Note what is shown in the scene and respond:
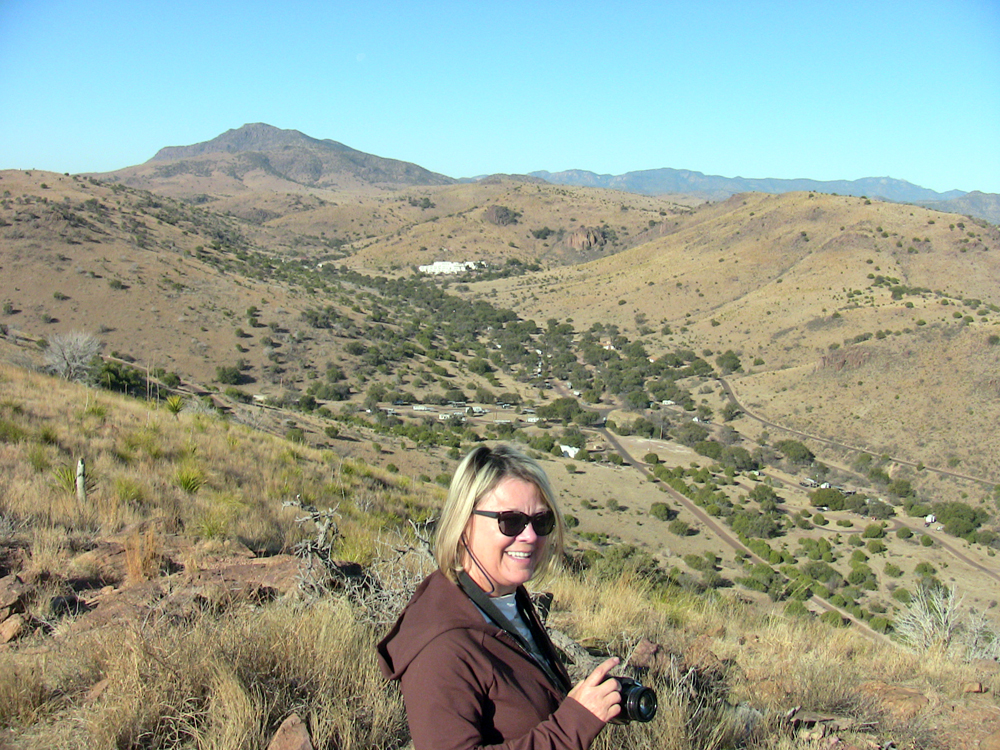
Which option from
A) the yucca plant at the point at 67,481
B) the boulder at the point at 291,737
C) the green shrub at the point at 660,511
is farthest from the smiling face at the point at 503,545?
the green shrub at the point at 660,511

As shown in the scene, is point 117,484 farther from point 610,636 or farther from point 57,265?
point 57,265

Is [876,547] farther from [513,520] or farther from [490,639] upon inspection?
[490,639]

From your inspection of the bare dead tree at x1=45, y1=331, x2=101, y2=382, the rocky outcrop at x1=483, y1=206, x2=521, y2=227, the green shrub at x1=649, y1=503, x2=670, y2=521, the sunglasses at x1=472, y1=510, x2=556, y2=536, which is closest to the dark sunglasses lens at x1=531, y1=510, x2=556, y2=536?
the sunglasses at x1=472, y1=510, x2=556, y2=536

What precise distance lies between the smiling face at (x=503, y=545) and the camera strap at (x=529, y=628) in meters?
0.09

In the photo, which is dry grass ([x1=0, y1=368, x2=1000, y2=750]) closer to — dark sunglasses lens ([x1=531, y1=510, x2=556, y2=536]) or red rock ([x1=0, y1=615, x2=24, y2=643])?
red rock ([x1=0, y1=615, x2=24, y2=643])

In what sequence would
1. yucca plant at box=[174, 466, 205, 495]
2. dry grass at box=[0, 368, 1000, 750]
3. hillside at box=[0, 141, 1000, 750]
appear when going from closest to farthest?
dry grass at box=[0, 368, 1000, 750]
hillside at box=[0, 141, 1000, 750]
yucca plant at box=[174, 466, 205, 495]

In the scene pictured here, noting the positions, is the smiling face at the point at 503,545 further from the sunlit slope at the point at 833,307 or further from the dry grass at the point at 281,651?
the sunlit slope at the point at 833,307

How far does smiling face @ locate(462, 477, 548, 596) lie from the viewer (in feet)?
6.97

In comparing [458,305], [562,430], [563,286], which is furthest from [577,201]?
[562,430]

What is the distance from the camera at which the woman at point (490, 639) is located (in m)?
1.69

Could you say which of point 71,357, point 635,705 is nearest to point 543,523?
point 635,705

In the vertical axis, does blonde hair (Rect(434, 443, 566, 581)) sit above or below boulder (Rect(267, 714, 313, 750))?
above

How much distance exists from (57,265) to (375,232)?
90.6 meters

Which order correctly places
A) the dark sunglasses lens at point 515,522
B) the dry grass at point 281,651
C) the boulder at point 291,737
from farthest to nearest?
1. the dry grass at point 281,651
2. the boulder at point 291,737
3. the dark sunglasses lens at point 515,522
